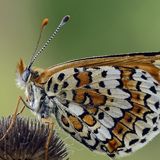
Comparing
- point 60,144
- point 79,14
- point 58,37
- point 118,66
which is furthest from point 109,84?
point 79,14

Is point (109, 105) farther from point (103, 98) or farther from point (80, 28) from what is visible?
point (80, 28)

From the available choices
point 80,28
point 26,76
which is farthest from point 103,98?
point 80,28

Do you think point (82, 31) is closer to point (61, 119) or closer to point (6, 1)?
point (6, 1)

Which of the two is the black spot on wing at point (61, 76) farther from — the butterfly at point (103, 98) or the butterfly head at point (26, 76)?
the butterfly head at point (26, 76)

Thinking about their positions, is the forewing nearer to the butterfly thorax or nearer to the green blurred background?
the butterfly thorax

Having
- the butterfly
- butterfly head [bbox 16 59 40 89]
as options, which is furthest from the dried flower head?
butterfly head [bbox 16 59 40 89]

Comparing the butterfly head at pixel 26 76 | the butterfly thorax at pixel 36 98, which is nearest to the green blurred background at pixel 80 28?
the butterfly head at pixel 26 76
